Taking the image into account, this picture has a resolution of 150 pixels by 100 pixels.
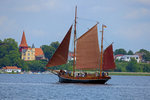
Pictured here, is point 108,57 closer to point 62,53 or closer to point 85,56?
point 85,56

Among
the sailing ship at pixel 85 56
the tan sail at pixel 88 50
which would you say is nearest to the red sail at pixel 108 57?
the sailing ship at pixel 85 56

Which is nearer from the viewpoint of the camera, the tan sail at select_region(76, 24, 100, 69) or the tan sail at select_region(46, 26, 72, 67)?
the tan sail at select_region(46, 26, 72, 67)

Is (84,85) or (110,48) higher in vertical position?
(110,48)

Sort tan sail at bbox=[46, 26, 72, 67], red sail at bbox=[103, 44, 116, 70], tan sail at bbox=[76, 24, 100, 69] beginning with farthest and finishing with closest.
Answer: red sail at bbox=[103, 44, 116, 70]
tan sail at bbox=[76, 24, 100, 69]
tan sail at bbox=[46, 26, 72, 67]

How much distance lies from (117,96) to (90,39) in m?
22.7

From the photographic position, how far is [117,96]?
6744 centimetres

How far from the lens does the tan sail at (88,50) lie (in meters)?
88.1

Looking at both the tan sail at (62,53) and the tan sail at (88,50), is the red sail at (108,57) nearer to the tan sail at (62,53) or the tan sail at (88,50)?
the tan sail at (88,50)

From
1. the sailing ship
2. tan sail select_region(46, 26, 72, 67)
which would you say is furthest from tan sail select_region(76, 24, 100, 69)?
tan sail select_region(46, 26, 72, 67)

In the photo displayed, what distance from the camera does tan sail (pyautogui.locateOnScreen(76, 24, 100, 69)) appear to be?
88062mm

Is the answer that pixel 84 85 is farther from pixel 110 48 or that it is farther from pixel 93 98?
pixel 93 98

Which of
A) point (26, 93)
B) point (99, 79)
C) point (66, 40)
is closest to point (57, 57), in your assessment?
point (66, 40)

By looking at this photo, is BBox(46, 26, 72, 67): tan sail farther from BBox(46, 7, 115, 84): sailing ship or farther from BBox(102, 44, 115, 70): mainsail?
BBox(102, 44, 115, 70): mainsail

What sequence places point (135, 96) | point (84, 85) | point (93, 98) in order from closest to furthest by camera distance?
1. point (93, 98)
2. point (135, 96)
3. point (84, 85)
